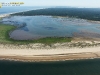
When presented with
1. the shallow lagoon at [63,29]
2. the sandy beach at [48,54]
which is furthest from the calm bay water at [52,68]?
the shallow lagoon at [63,29]

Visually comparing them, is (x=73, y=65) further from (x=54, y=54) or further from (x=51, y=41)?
(x=51, y=41)

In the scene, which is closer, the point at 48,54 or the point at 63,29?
the point at 48,54

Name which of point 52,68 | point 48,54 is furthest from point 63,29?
point 52,68

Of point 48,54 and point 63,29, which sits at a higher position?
point 48,54

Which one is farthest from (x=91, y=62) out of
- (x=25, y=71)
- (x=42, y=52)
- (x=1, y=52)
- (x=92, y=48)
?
(x=1, y=52)

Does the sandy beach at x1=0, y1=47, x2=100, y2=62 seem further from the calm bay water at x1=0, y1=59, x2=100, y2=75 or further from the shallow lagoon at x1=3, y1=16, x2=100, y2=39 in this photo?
the shallow lagoon at x1=3, y1=16, x2=100, y2=39

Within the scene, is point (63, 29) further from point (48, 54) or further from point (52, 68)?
point (52, 68)
